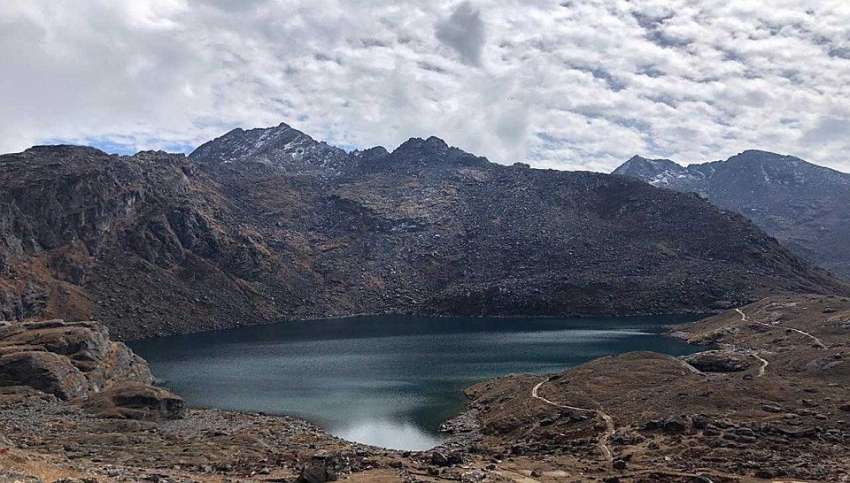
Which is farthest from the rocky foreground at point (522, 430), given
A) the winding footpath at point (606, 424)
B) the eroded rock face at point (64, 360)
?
the eroded rock face at point (64, 360)

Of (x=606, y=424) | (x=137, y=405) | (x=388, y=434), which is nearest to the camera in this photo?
(x=606, y=424)

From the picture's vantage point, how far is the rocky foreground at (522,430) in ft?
183

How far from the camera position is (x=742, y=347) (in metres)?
150

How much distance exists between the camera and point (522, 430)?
282ft

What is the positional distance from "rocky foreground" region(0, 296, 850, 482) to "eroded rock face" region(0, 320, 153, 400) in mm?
431

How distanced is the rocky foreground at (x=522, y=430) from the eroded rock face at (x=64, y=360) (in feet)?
1.42

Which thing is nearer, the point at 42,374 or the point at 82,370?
the point at 42,374

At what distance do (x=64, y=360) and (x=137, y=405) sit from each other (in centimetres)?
3039

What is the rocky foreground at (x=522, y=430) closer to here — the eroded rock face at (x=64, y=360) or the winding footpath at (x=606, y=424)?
the winding footpath at (x=606, y=424)

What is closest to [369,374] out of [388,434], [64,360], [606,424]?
[388,434]

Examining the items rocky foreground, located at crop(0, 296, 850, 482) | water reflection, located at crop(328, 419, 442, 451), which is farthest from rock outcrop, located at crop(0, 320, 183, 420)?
water reflection, located at crop(328, 419, 442, 451)

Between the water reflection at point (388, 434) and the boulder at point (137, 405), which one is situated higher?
→ the boulder at point (137, 405)

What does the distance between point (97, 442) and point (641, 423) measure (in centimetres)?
6076

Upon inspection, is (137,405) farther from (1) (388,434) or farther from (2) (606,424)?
(2) (606,424)
